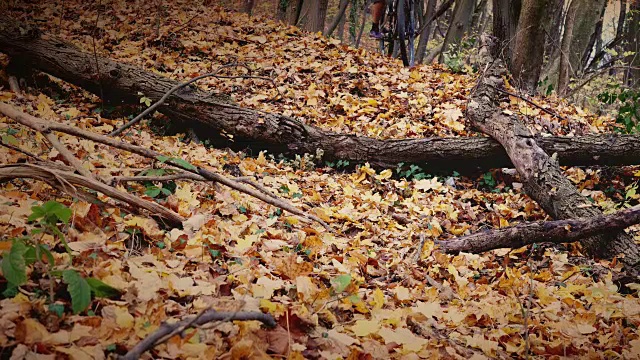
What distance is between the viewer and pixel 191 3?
Answer: 989cm

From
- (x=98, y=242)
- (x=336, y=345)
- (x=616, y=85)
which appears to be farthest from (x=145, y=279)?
(x=616, y=85)

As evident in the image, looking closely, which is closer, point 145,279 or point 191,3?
point 145,279

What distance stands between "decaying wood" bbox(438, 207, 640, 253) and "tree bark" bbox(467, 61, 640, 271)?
0.13m

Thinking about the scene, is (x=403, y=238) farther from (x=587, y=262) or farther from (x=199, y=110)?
(x=199, y=110)

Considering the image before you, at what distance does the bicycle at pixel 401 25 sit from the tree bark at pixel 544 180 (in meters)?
2.89

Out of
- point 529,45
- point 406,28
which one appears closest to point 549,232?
point 529,45

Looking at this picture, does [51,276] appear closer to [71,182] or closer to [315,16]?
[71,182]

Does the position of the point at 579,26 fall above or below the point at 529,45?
above

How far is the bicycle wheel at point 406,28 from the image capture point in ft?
25.4

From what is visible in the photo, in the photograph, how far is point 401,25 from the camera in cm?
777

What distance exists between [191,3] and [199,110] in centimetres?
602

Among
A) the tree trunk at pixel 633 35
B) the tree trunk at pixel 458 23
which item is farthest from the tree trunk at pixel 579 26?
the tree trunk at pixel 633 35

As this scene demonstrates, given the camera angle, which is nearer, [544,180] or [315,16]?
[544,180]

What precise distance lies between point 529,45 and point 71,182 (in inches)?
285
